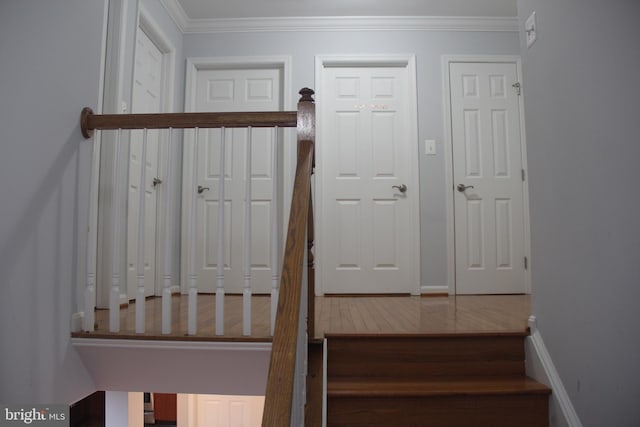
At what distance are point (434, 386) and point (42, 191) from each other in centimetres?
177

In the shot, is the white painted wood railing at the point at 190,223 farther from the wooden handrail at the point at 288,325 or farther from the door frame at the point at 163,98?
the door frame at the point at 163,98

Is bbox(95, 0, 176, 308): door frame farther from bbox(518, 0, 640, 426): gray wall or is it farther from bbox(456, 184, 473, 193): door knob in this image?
bbox(456, 184, 473, 193): door knob

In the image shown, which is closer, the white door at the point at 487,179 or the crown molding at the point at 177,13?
the crown molding at the point at 177,13

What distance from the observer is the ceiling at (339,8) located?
10.3 feet

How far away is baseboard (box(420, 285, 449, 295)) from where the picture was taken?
3.20m

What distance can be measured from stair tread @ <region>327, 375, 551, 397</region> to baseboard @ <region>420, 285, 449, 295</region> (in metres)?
1.58

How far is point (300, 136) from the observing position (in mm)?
1410

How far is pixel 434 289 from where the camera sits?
3205 mm

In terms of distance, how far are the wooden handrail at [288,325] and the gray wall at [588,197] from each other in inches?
38.6

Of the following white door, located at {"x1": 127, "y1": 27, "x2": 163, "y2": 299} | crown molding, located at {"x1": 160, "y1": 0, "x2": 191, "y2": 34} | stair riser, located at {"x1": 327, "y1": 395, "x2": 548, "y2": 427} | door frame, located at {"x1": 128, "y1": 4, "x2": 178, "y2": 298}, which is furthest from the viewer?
crown molding, located at {"x1": 160, "y1": 0, "x2": 191, "y2": 34}

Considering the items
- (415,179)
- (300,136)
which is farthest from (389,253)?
(300,136)

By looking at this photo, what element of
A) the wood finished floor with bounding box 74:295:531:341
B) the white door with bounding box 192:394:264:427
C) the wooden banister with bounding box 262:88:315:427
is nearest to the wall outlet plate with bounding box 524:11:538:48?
the wooden banister with bounding box 262:88:315:427

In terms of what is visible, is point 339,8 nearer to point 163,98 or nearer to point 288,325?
point 163,98

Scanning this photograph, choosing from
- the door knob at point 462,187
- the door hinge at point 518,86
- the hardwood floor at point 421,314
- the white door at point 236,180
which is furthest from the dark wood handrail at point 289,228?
the door hinge at point 518,86
